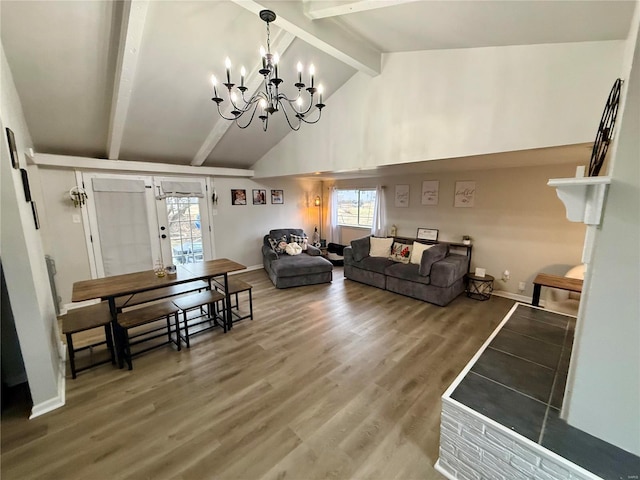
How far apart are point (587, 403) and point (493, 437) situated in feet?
1.45

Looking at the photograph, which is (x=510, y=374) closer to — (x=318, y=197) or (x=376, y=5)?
(x=376, y=5)

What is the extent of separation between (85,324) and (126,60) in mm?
2394

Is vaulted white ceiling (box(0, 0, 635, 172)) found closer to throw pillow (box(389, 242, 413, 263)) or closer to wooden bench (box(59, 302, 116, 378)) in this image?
wooden bench (box(59, 302, 116, 378))

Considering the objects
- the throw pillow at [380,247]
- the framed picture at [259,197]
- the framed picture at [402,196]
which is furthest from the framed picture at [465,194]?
the framed picture at [259,197]

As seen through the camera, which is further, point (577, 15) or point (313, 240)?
point (313, 240)

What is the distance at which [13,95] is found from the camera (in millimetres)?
2395

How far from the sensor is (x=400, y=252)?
469 centimetres

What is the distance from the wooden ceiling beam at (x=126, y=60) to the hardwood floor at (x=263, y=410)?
8.71 feet

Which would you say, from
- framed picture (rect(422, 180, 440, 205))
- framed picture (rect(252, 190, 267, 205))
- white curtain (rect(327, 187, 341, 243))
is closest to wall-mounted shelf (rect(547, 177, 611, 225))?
framed picture (rect(422, 180, 440, 205))

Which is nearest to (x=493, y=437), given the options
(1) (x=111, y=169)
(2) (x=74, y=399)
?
(2) (x=74, y=399)

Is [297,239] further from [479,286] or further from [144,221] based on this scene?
[479,286]

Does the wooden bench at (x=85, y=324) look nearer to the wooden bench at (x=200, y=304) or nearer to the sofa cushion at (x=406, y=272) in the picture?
the wooden bench at (x=200, y=304)

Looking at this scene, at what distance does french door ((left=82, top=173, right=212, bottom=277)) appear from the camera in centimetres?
408

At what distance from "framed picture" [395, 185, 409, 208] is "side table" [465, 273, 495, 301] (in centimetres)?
176
